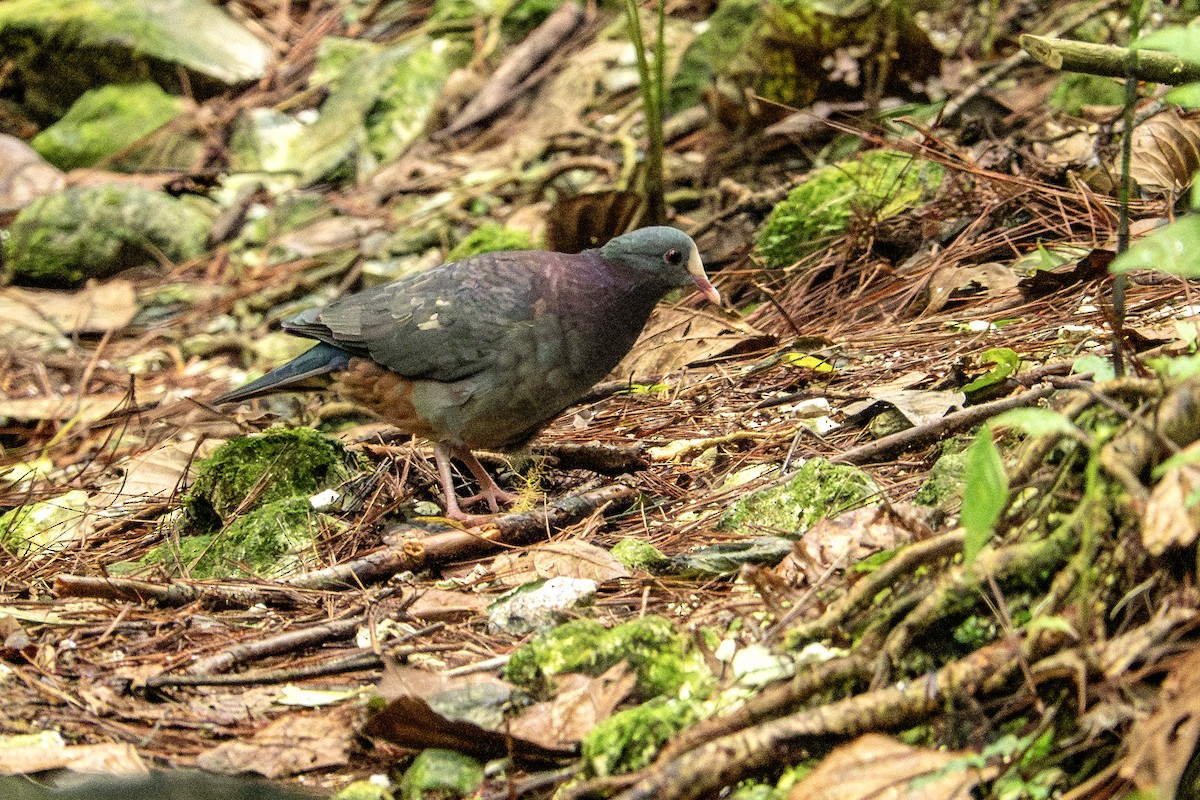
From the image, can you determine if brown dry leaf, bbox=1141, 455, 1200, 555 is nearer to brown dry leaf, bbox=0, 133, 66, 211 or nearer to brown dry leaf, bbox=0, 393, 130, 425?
brown dry leaf, bbox=0, 393, 130, 425

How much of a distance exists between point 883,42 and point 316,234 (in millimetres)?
3812

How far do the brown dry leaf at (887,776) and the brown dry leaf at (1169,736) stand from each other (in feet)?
0.86

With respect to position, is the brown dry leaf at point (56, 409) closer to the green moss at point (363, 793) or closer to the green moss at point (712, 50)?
the green moss at point (712, 50)

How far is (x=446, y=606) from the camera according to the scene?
3307 millimetres

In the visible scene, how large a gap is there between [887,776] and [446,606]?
58.7 inches

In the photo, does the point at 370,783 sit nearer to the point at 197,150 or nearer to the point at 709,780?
the point at 709,780

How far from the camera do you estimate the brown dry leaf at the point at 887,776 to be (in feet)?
6.84

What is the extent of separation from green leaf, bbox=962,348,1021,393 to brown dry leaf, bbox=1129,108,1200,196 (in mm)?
1655

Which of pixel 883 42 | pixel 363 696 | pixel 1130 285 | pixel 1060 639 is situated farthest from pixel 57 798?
pixel 883 42

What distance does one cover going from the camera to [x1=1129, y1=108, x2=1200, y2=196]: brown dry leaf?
482 cm

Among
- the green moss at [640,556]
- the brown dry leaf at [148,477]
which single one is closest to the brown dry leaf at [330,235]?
the brown dry leaf at [148,477]

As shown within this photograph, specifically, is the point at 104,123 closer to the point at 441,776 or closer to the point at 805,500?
the point at 805,500

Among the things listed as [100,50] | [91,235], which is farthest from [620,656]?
[100,50]

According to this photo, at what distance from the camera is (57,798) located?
2670 mm
